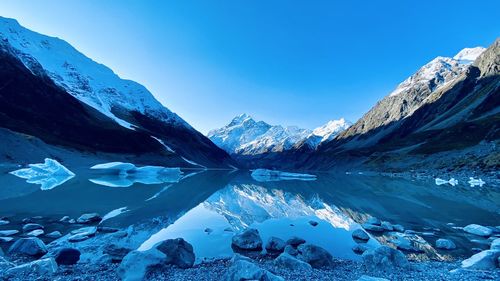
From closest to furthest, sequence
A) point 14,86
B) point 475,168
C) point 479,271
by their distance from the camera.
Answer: point 479,271, point 475,168, point 14,86

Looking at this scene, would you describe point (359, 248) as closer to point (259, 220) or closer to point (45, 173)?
point (259, 220)

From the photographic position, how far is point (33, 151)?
98938 millimetres

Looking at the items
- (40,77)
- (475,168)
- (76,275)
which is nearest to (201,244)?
(76,275)

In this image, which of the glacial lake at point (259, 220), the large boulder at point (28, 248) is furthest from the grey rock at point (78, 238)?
the large boulder at point (28, 248)

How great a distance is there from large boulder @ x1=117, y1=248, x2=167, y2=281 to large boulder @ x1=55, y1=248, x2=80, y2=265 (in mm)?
3472

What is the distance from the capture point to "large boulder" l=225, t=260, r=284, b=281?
37.2 feet

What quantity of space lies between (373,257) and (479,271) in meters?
4.42

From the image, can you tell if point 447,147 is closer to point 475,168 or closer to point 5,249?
point 475,168

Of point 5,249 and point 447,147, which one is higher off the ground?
point 447,147

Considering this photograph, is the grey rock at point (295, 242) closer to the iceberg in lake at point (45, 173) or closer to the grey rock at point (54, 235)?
the grey rock at point (54, 235)

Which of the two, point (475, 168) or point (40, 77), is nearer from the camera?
point (475, 168)

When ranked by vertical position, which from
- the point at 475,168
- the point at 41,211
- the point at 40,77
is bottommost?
the point at 41,211

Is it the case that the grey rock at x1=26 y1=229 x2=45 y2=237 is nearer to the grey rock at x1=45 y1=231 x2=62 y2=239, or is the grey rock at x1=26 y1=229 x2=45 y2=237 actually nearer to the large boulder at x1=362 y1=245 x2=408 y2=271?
the grey rock at x1=45 y1=231 x2=62 y2=239

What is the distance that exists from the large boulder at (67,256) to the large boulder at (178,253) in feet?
12.8
